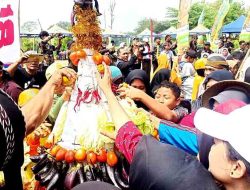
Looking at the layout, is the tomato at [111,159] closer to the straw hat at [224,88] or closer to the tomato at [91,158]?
the tomato at [91,158]

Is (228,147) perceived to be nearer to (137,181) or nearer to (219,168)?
(219,168)

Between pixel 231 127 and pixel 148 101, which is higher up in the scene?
pixel 231 127

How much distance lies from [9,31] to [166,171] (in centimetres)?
302

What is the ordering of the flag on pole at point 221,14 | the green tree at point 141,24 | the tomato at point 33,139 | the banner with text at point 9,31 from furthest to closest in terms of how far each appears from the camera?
the green tree at point 141,24, the flag on pole at point 221,14, the banner with text at point 9,31, the tomato at point 33,139

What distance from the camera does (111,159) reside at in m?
2.29

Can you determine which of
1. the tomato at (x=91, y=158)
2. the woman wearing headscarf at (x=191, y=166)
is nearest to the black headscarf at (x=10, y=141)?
the woman wearing headscarf at (x=191, y=166)

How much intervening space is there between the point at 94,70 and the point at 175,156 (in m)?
1.34

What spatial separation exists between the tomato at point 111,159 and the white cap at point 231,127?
101 cm

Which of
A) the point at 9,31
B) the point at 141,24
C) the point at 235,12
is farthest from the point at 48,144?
the point at 141,24

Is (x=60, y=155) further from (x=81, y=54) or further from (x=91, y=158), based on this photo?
(x=81, y=54)

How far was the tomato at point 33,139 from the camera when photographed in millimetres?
2652

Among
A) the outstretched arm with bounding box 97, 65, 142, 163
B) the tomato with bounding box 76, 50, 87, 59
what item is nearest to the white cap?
the outstretched arm with bounding box 97, 65, 142, 163

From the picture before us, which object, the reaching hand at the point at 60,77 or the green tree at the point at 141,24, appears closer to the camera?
the reaching hand at the point at 60,77

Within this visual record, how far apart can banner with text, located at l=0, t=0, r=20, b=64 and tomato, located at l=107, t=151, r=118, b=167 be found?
6.10 feet
